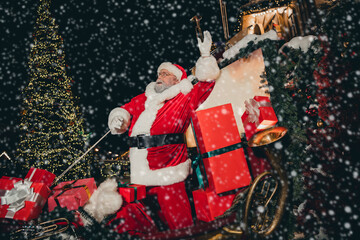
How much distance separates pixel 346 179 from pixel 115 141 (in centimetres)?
886

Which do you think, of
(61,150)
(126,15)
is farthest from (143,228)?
(126,15)

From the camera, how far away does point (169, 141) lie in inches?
80.8

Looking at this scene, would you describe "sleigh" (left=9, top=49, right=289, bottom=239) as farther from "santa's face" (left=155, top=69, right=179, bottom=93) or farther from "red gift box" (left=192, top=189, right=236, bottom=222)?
"santa's face" (left=155, top=69, right=179, bottom=93)

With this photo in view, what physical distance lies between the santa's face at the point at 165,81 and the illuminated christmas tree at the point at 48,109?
3.58 meters

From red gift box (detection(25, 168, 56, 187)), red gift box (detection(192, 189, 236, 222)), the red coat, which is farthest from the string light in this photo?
red gift box (detection(25, 168, 56, 187))

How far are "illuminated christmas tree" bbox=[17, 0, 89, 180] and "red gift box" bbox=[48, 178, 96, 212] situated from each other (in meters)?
2.89

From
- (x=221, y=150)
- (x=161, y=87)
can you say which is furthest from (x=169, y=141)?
(x=161, y=87)

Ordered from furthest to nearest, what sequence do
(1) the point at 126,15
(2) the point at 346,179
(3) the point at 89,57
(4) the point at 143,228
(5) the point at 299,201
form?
1. (3) the point at 89,57
2. (1) the point at 126,15
3. (4) the point at 143,228
4. (5) the point at 299,201
5. (2) the point at 346,179

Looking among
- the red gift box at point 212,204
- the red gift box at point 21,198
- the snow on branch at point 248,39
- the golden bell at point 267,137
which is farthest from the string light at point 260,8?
the red gift box at point 21,198

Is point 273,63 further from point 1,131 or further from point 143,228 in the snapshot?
point 1,131

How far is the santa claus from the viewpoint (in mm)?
1911

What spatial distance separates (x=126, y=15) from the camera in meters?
4.79

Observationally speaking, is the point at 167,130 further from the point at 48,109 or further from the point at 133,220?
the point at 48,109

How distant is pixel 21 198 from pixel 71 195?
42 centimetres
